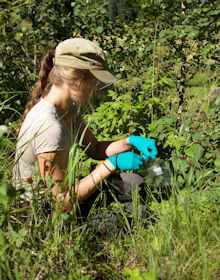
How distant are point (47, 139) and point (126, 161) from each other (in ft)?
1.22

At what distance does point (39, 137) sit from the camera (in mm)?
2627

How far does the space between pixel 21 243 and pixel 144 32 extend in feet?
10.9

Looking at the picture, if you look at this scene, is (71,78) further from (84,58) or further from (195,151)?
(195,151)

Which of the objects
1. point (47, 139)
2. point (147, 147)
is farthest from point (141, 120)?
point (47, 139)

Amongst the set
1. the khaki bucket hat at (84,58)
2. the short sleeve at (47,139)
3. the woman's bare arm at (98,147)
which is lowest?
the woman's bare arm at (98,147)

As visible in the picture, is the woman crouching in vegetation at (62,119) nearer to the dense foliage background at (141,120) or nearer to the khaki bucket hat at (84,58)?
the khaki bucket hat at (84,58)

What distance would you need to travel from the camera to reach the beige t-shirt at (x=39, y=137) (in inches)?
103

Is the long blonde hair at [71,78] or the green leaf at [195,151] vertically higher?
the long blonde hair at [71,78]

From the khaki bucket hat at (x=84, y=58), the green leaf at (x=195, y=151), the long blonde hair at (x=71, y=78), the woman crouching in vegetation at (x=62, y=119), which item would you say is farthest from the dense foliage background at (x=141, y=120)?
the khaki bucket hat at (x=84, y=58)

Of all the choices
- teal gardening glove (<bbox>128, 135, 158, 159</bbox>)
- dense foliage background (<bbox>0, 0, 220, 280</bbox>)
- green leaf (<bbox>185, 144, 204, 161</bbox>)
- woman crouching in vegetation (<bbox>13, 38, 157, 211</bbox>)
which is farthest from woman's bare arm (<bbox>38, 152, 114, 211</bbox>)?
green leaf (<bbox>185, 144, 204, 161</bbox>)

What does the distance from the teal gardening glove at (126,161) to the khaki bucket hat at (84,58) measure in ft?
1.10

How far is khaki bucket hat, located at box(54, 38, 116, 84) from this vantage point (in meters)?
2.71

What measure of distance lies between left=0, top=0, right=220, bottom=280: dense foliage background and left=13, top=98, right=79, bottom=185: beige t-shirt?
0.08 meters

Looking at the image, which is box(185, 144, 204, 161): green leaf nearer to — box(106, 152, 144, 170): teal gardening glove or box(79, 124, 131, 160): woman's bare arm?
box(106, 152, 144, 170): teal gardening glove
